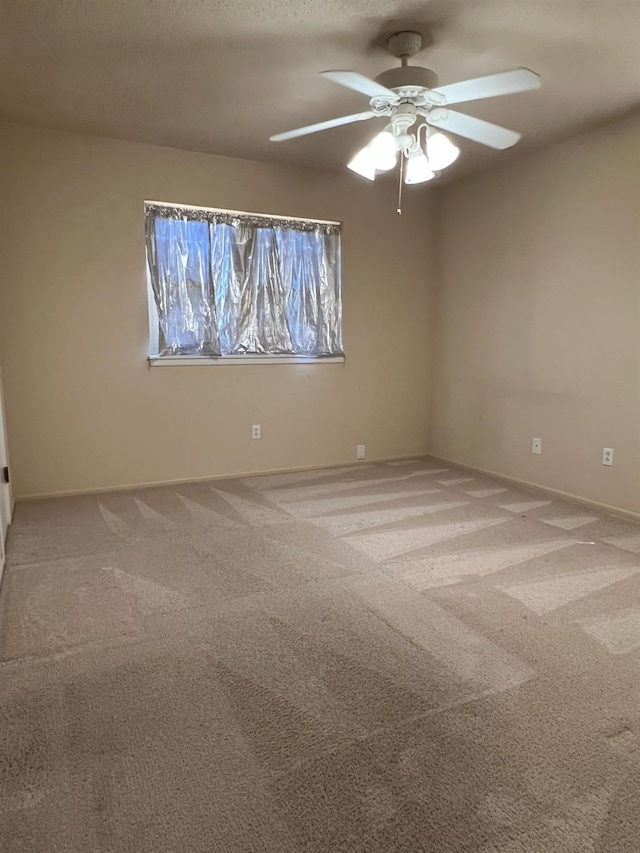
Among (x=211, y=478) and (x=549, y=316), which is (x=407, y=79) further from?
(x=211, y=478)

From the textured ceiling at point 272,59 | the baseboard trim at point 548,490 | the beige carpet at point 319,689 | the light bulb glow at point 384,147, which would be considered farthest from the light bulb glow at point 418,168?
the baseboard trim at point 548,490

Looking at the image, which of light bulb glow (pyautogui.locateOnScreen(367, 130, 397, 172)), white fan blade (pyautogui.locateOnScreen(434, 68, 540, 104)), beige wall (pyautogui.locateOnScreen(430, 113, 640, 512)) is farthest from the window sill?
white fan blade (pyautogui.locateOnScreen(434, 68, 540, 104))

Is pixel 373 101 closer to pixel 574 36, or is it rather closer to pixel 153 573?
pixel 574 36

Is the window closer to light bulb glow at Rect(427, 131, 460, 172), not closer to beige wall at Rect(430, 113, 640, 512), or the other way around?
beige wall at Rect(430, 113, 640, 512)

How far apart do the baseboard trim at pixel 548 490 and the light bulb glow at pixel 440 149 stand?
2376 millimetres

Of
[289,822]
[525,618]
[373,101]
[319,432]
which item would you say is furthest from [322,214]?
[289,822]

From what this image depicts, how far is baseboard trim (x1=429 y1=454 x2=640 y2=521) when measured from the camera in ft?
11.4

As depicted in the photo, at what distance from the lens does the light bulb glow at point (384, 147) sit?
245cm

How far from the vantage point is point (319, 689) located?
1.76m

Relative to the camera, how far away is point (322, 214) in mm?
4406

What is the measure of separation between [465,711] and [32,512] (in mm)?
2926

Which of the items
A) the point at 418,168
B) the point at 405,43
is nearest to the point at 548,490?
the point at 418,168

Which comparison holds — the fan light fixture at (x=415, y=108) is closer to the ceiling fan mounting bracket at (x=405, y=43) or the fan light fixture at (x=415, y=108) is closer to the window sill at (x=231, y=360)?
the ceiling fan mounting bracket at (x=405, y=43)

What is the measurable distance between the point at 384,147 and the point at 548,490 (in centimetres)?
264
